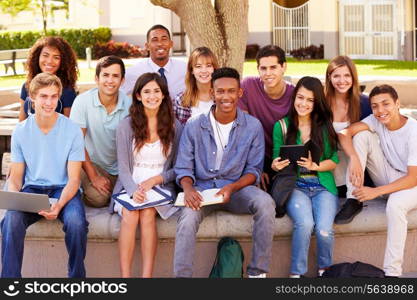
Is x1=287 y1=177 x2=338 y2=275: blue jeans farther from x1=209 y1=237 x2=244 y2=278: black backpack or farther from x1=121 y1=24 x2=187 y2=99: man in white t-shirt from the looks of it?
x1=121 y1=24 x2=187 y2=99: man in white t-shirt

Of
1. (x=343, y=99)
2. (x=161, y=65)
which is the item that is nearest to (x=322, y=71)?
(x=161, y=65)

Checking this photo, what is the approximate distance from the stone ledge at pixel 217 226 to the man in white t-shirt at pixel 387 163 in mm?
105

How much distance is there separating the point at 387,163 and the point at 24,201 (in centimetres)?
244

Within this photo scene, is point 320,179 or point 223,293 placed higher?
point 320,179

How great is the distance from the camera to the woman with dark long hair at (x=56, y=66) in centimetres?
601

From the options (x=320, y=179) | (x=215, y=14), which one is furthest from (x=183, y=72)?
(x=320, y=179)

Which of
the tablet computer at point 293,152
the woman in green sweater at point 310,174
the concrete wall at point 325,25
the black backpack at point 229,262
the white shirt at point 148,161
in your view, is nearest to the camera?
the black backpack at point 229,262

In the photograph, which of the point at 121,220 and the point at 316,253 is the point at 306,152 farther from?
the point at 121,220

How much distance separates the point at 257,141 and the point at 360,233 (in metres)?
0.93

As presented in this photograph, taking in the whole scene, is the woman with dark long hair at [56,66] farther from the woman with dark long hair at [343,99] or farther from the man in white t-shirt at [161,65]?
the woman with dark long hair at [343,99]

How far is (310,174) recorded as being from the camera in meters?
5.17

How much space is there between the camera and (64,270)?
5109mm

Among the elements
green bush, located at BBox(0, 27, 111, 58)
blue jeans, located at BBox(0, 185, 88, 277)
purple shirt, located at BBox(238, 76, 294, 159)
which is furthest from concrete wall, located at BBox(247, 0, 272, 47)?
blue jeans, located at BBox(0, 185, 88, 277)

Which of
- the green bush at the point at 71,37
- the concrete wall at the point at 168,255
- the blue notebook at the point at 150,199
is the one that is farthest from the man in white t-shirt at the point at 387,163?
the green bush at the point at 71,37
